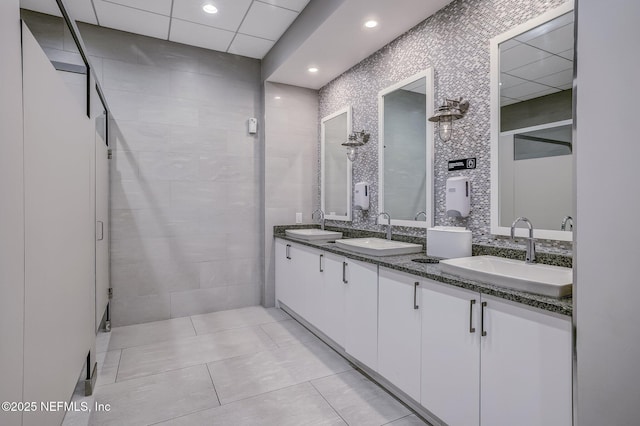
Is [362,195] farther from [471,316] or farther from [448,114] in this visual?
[471,316]

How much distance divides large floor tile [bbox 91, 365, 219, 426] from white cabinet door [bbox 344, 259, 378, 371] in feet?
3.19

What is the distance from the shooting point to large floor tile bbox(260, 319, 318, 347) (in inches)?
116

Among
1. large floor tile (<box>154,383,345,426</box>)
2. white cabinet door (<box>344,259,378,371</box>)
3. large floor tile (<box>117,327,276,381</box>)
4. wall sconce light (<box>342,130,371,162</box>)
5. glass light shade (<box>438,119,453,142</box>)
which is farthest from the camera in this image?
wall sconce light (<box>342,130,371,162</box>)

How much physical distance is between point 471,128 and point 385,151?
93cm

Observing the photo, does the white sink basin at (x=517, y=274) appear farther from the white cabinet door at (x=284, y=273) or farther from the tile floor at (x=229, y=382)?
the white cabinet door at (x=284, y=273)

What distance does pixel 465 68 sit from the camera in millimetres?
2250

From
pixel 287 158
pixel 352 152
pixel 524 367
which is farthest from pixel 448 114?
pixel 287 158

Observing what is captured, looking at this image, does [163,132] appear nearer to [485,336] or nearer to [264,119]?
[264,119]

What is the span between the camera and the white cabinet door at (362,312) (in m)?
2.14

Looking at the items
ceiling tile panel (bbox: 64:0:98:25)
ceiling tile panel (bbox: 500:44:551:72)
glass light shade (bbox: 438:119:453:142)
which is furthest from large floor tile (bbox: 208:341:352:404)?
ceiling tile panel (bbox: 64:0:98:25)

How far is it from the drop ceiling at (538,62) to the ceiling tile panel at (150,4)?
2689mm

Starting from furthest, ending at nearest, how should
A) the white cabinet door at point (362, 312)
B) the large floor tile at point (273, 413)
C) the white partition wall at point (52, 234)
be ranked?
the white cabinet door at point (362, 312)
the large floor tile at point (273, 413)
the white partition wall at point (52, 234)

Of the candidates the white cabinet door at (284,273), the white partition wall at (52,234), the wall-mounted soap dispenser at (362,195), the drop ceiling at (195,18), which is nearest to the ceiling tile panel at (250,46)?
the drop ceiling at (195,18)

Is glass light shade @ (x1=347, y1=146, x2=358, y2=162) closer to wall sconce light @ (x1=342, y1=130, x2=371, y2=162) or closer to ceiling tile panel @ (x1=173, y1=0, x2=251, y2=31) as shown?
wall sconce light @ (x1=342, y1=130, x2=371, y2=162)
